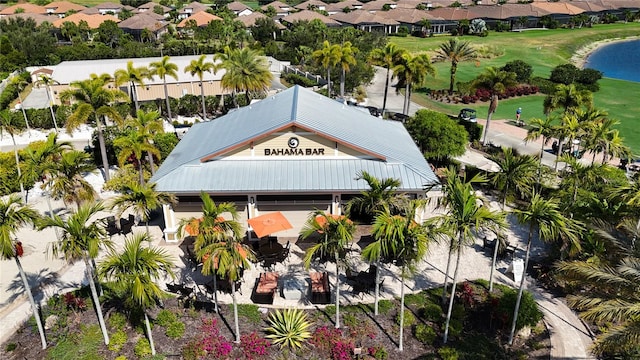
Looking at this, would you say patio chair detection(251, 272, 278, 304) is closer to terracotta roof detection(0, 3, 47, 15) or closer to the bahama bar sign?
the bahama bar sign

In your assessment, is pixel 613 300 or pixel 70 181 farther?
pixel 70 181

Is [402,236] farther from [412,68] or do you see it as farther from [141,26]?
[141,26]

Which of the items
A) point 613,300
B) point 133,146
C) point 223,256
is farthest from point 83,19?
point 613,300

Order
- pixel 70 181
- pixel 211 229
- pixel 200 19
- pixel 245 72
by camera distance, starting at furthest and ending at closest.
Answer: pixel 200 19 → pixel 245 72 → pixel 70 181 → pixel 211 229

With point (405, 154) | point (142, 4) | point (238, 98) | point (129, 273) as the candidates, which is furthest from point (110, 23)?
point (129, 273)

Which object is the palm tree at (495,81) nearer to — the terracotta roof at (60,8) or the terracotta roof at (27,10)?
the terracotta roof at (60,8)

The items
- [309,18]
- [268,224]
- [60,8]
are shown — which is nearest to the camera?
[268,224]

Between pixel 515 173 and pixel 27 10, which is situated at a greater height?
pixel 27 10

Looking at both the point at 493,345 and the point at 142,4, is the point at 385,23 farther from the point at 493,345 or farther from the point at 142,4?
the point at 493,345
